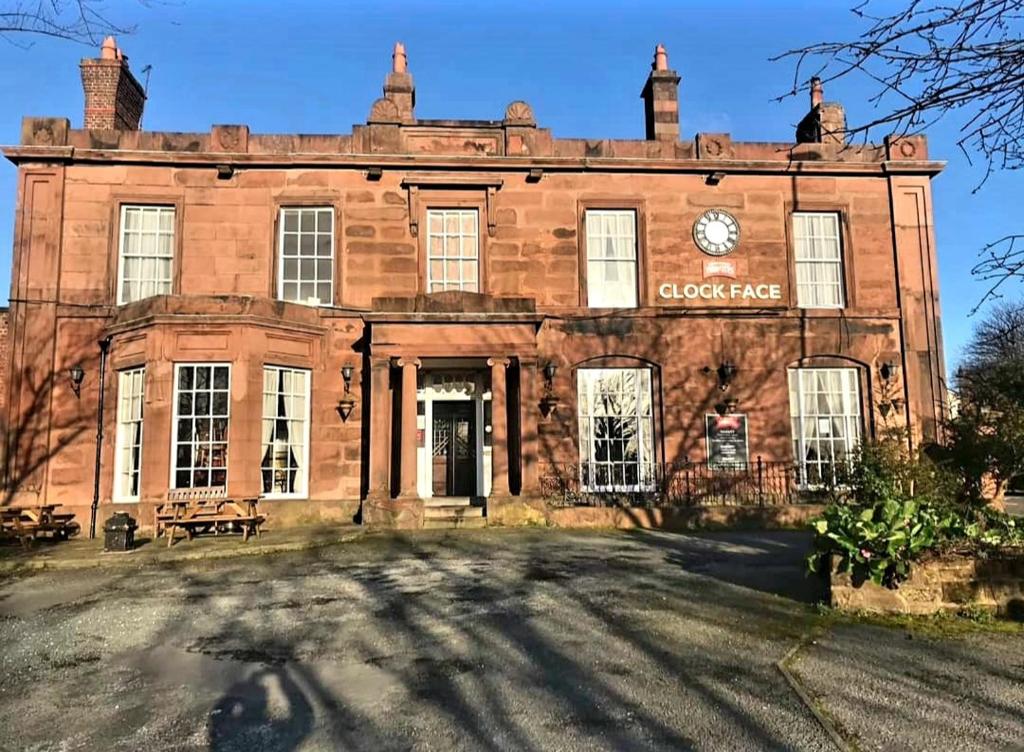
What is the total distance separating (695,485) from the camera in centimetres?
1486

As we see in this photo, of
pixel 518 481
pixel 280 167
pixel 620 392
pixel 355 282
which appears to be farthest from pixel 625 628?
pixel 280 167

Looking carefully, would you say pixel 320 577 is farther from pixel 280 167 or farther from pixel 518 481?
pixel 280 167

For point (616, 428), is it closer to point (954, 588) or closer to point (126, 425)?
point (954, 588)

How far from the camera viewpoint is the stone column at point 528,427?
13453 mm

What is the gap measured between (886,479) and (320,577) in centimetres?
697

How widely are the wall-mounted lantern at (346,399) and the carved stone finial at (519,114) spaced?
6.51 metres

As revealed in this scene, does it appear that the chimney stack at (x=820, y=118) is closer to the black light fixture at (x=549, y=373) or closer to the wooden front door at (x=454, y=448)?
the black light fixture at (x=549, y=373)

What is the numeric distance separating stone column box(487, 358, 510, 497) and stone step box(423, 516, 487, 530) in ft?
1.87

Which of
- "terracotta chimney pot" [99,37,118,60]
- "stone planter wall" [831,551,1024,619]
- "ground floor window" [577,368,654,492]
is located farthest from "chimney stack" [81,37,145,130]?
"stone planter wall" [831,551,1024,619]

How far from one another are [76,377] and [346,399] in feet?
16.8

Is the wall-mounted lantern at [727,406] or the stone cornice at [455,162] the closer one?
the stone cornice at [455,162]

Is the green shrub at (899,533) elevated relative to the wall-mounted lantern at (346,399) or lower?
lower

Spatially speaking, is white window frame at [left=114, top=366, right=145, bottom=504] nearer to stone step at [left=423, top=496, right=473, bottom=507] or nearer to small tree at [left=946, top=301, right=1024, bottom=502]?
stone step at [left=423, top=496, right=473, bottom=507]

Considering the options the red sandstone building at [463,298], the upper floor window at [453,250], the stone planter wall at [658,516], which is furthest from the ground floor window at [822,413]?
the upper floor window at [453,250]
